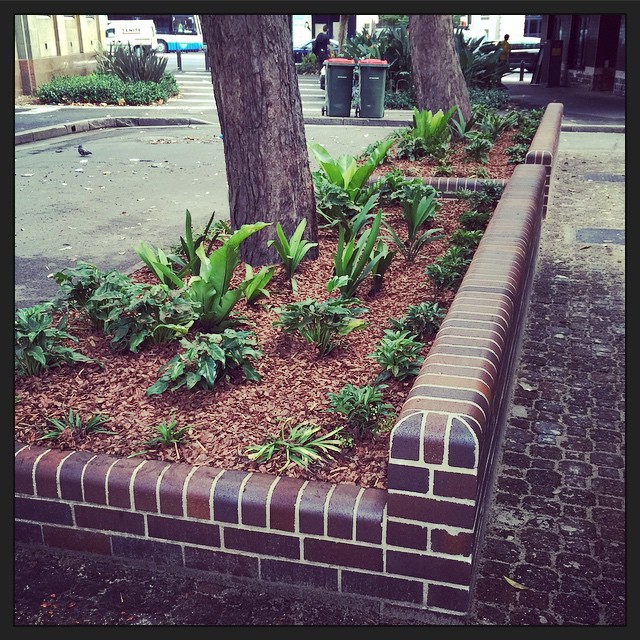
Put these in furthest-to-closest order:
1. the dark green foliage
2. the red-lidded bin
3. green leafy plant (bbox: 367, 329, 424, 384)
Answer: the dark green foliage, the red-lidded bin, green leafy plant (bbox: 367, 329, 424, 384)

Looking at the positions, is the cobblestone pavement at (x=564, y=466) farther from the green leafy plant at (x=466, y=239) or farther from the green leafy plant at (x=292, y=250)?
the green leafy plant at (x=292, y=250)

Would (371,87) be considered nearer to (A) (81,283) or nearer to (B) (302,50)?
(A) (81,283)

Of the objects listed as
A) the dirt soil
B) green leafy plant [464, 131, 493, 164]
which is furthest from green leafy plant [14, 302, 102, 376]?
green leafy plant [464, 131, 493, 164]

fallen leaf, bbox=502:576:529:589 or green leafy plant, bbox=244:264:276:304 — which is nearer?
fallen leaf, bbox=502:576:529:589

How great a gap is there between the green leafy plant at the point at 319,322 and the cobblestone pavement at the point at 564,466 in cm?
104

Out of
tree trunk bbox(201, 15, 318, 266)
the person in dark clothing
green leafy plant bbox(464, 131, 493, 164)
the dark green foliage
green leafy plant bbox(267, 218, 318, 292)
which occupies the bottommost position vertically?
green leafy plant bbox(267, 218, 318, 292)

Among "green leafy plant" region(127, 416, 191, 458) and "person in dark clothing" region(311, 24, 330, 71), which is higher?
"person in dark clothing" region(311, 24, 330, 71)

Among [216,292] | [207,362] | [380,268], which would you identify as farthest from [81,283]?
[380,268]

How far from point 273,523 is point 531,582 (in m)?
1.03

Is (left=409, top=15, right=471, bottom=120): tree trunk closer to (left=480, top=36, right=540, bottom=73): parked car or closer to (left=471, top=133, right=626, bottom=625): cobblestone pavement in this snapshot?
(left=471, top=133, right=626, bottom=625): cobblestone pavement

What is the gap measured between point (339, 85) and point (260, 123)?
1271 centimetres

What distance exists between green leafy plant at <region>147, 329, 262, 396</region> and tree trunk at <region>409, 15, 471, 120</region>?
27.1ft

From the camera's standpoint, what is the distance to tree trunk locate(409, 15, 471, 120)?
10.7m

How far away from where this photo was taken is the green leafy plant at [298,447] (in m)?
2.98
